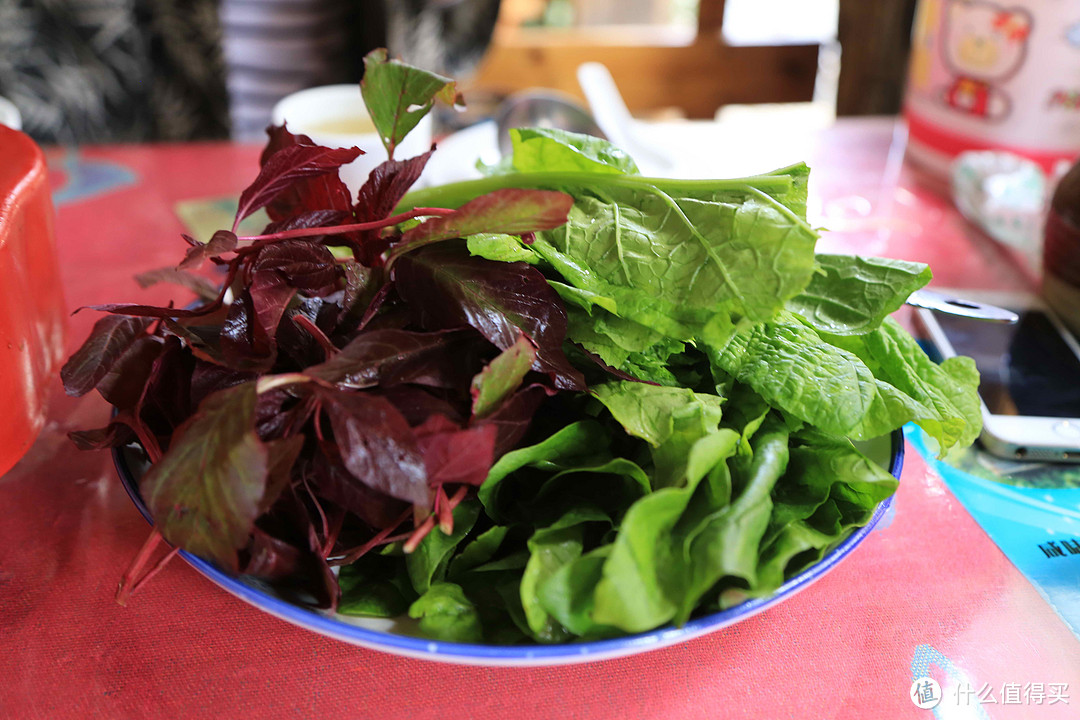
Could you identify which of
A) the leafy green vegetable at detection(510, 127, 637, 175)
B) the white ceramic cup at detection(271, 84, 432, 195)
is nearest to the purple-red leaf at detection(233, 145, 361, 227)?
the leafy green vegetable at detection(510, 127, 637, 175)

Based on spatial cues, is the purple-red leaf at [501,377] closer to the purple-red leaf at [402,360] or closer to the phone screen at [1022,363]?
the purple-red leaf at [402,360]

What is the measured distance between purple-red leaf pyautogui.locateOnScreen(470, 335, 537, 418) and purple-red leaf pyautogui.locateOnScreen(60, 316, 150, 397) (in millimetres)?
208

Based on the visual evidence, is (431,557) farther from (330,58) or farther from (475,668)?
(330,58)

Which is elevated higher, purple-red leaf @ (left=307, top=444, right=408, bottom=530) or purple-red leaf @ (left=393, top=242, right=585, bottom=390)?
purple-red leaf @ (left=393, top=242, right=585, bottom=390)

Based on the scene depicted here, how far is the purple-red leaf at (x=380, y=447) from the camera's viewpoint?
33cm

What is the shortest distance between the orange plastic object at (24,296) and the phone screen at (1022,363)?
2.25 ft

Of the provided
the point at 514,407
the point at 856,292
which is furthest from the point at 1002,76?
the point at 514,407

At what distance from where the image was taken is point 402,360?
1.23ft

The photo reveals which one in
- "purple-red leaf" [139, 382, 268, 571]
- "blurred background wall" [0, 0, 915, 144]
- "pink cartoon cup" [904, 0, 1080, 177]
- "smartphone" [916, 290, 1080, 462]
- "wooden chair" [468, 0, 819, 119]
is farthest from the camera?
"wooden chair" [468, 0, 819, 119]

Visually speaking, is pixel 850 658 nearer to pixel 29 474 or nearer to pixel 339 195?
pixel 339 195

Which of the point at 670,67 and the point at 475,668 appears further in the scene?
the point at 670,67

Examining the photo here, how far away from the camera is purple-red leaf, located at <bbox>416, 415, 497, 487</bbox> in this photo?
33 cm

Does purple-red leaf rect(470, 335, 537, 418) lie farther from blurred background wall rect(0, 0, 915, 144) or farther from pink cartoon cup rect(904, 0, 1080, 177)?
blurred background wall rect(0, 0, 915, 144)

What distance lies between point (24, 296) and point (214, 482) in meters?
0.27
